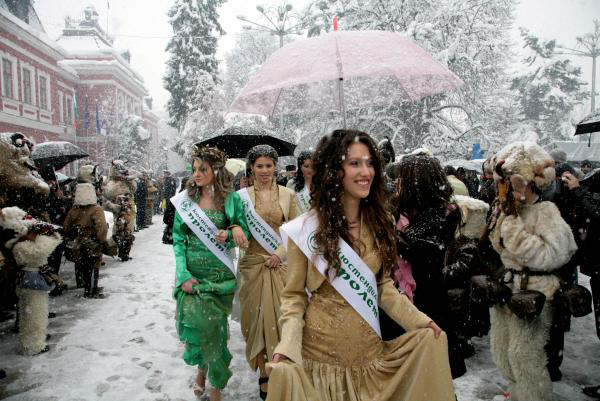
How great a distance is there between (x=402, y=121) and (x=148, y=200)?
10801 millimetres

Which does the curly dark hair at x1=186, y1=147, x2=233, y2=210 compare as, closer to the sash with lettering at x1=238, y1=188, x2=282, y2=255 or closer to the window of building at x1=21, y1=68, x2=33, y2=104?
the sash with lettering at x1=238, y1=188, x2=282, y2=255

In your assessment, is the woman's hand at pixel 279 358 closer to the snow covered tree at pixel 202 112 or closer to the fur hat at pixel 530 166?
the fur hat at pixel 530 166

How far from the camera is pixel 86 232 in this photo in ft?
21.0

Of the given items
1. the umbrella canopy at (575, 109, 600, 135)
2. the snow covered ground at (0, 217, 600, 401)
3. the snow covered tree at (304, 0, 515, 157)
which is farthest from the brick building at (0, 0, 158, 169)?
the umbrella canopy at (575, 109, 600, 135)

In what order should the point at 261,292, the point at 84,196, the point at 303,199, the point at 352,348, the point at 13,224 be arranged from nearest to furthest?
the point at 352,348
the point at 261,292
the point at 13,224
the point at 303,199
the point at 84,196

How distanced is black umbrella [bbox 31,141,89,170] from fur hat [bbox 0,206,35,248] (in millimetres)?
3065

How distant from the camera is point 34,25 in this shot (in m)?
26.0

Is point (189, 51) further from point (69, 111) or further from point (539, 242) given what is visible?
point (539, 242)

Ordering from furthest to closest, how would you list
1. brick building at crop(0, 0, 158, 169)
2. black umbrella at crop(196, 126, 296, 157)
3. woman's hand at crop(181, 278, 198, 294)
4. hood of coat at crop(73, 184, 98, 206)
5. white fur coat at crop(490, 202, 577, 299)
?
brick building at crop(0, 0, 158, 169) < hood of coat at crop(73, 184, 98, 206) < black umbrella at crop(196, 126, 296, 157) < woman's hand at crop(181, 278, 198, 294) < white fur coat at crop(490, 202, 577, 299)

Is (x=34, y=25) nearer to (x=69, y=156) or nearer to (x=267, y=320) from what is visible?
(x=69, y=156)

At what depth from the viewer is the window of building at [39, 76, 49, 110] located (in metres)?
27.1

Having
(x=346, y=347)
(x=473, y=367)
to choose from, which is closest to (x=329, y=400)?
(x=346, y=347)

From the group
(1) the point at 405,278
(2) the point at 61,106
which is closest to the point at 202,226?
(1) the point at 405,278

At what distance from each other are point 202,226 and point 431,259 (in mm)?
1831
